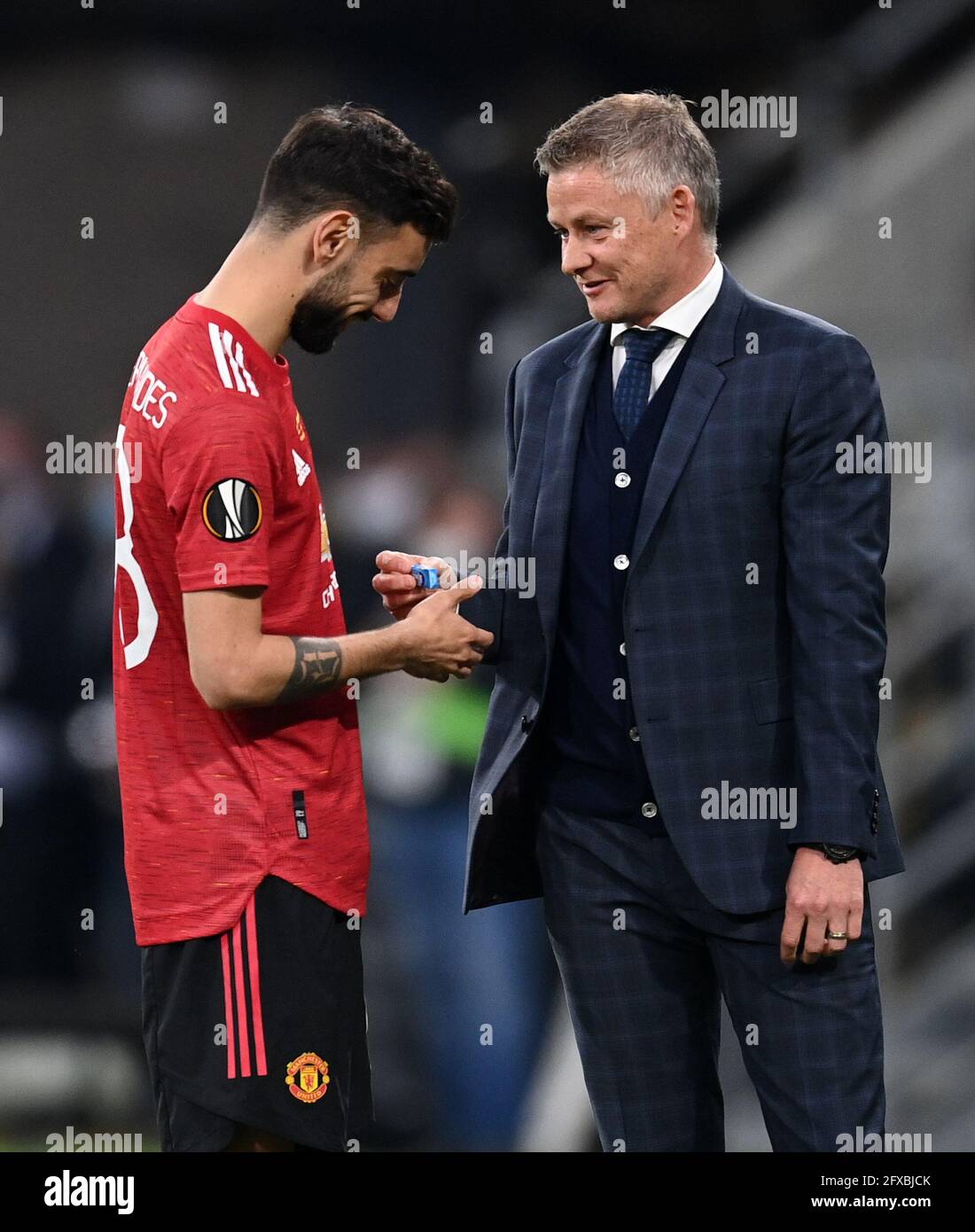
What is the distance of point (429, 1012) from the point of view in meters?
3.19

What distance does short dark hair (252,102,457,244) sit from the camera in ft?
6.50

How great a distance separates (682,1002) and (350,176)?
1265 millimetres

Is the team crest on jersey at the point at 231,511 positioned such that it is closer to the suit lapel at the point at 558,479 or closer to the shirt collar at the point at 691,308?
the suit lapel at the point at 558,479

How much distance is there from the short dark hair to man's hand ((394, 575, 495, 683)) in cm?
53

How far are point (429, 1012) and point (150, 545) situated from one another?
1.63 meters

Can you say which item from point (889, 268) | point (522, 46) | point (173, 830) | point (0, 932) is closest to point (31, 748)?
point (0, 932)

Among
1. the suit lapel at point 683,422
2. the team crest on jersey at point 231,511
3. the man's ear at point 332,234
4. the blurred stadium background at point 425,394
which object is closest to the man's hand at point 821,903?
the suit lapel at point 683,422

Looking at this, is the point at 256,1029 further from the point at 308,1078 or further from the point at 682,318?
the point at 682,318

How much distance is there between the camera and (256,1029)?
6.22ft

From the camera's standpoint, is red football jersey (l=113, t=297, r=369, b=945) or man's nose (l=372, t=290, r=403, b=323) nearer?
red football jersey (l=113, t=297, r=369, b=945)

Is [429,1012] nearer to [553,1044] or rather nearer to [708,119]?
[553,1044]

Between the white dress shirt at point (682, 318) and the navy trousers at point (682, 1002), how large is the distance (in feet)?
2.15

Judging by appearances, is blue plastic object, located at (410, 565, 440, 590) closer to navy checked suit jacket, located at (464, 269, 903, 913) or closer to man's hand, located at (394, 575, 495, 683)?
man's hand, located at (394, 575, 495, 683)

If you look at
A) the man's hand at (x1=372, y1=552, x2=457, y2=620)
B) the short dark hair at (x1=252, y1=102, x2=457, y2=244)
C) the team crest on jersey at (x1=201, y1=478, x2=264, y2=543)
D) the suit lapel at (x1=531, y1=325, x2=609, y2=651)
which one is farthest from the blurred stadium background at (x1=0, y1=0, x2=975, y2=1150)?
the team crest on jersey at (x1=201, y1=478, x2=264, y2=543)
